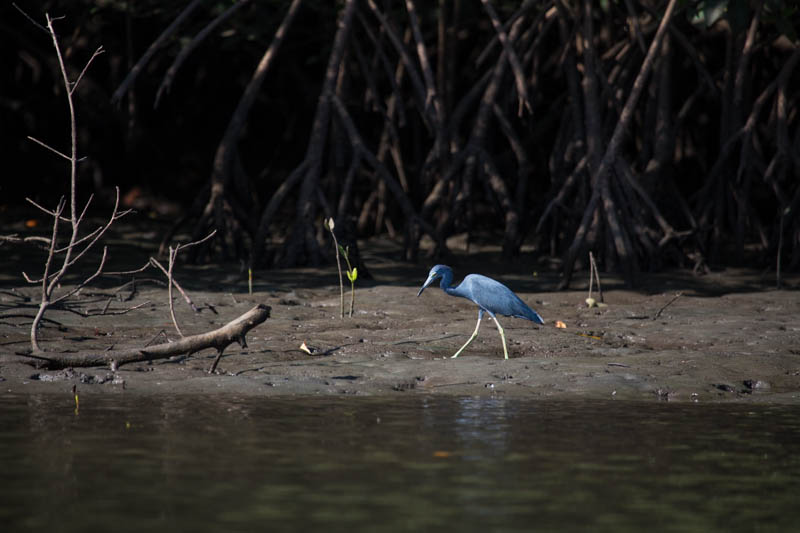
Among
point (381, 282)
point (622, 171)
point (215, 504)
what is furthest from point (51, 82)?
point (215, 504)

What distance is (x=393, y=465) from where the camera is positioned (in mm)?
3686

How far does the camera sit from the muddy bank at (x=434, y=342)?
207 inches

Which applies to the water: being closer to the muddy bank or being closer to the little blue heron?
the muddy bank

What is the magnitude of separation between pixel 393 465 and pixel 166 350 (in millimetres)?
1922

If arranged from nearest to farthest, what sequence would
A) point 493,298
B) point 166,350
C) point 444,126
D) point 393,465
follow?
point 393,465 < point 166,350 < point 493,298 < point 444,126

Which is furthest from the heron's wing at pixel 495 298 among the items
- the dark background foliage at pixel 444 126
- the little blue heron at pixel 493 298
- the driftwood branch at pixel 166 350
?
the dark background foliage at pixel 444 126

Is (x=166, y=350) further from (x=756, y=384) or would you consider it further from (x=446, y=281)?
(x=756, y=384)

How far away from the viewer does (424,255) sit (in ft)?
33.7

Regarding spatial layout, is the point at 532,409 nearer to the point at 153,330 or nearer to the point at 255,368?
the point at 255,368

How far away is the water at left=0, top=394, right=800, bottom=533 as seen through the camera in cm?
307

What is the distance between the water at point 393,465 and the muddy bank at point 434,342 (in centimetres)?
30

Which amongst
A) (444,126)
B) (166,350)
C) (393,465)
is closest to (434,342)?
(166,350)

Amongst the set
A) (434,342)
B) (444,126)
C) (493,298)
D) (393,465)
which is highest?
(444,126)

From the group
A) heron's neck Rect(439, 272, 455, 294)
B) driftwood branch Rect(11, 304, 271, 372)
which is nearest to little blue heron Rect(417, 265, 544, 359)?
heron's neck Rect(439, 272, 455, 294)
